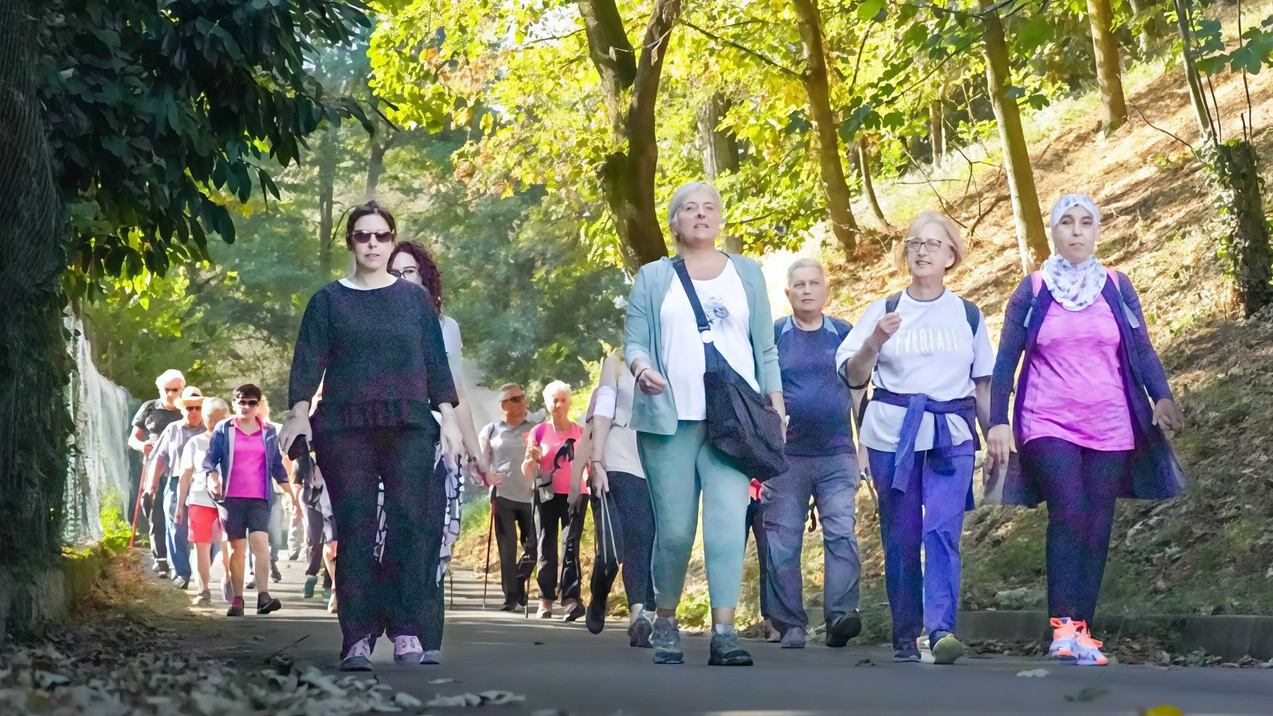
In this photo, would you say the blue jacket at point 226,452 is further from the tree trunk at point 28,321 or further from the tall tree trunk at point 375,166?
the tall tree trunk at point 375,166

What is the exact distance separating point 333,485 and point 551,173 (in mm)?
18479

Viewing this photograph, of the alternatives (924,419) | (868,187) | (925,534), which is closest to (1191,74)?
(924,419)

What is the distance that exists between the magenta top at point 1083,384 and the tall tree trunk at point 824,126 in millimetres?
16246

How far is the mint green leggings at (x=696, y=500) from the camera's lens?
824cm

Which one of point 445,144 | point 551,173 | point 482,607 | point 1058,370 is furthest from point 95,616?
point 445,144

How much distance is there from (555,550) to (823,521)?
5.68 metres

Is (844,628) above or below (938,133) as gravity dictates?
below

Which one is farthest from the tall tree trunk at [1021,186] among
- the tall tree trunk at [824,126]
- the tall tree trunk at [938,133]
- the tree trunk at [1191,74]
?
the tall tree trunk at [938,133]

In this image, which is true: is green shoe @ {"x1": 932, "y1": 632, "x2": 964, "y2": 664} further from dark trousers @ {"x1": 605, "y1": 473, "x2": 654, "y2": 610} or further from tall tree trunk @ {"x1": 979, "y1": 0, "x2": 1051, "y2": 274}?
tall tree trunk @ {"x1": 979, "y1": 0, "x2": 1051, "y2": 274}

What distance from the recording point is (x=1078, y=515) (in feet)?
28.7

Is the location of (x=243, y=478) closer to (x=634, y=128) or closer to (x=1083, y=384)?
(x=634, y=128)

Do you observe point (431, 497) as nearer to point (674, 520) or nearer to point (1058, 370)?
point (674, 520)

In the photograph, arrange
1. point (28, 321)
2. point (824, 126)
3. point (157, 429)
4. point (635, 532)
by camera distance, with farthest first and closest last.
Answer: point (824, 126), point (157, 429), point (635, 532), point (28, 321)

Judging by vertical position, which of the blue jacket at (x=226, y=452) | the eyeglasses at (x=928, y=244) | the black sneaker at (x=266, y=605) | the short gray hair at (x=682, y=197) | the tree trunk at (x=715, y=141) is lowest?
the black sneaker at (x=266, y=605)
